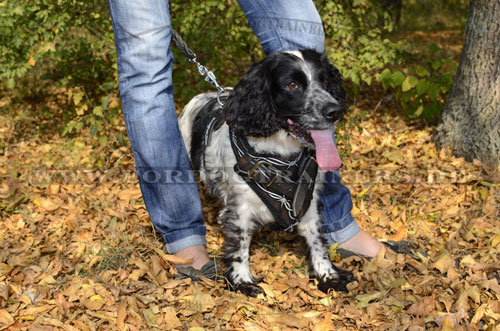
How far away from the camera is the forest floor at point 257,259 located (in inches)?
94.9

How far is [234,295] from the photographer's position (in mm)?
2656

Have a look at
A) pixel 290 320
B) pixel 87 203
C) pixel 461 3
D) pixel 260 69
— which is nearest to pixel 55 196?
pixel 87 203

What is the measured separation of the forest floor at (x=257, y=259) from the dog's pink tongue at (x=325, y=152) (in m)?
0.72

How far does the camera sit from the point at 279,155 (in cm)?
275

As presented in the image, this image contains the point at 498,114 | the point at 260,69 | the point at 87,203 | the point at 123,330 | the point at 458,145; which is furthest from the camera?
the point at 458,145

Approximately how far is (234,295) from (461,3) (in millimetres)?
15606

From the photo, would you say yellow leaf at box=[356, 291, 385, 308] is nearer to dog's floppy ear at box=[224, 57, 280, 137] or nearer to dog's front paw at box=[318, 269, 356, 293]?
dog's front paw at box=[318, 269, 356, 293]

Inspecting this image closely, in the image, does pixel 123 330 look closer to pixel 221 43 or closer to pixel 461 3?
pixel 221 43

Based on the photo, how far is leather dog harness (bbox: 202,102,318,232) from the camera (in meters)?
2.69

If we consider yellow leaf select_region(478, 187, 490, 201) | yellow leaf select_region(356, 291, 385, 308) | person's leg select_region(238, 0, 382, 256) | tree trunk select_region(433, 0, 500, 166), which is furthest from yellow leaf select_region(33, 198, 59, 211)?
tree trunk select_region(433, 0, 500, 166)

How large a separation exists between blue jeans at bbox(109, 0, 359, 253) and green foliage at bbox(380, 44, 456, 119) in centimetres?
218

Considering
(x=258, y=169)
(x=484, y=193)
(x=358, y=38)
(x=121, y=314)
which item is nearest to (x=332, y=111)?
(x=258, y=169)

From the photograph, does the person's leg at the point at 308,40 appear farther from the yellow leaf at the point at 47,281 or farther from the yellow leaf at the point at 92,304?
the yellow leaf at the point at 47,281

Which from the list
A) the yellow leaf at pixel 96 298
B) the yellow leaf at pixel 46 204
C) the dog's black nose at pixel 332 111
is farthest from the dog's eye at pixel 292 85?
the yellow leaf at pixel 46 204
